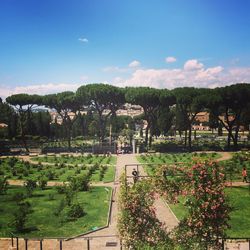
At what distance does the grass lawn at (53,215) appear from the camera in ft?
55.9

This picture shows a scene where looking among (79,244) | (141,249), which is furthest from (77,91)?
(141,249)

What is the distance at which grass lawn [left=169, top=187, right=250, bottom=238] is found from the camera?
1664cm

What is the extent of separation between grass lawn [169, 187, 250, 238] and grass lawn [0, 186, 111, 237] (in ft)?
14.8

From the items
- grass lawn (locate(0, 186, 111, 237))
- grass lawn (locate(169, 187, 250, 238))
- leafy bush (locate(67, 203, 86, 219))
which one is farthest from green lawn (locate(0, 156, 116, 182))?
grass lawn (locate(169, 187, 250, 238))

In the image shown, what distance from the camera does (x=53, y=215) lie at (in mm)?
19766

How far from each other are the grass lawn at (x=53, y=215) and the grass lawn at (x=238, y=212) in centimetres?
450

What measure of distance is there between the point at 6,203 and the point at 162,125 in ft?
188

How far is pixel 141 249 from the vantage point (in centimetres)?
1127

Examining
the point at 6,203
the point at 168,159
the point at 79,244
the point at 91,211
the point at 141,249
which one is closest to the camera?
the point at 141,249

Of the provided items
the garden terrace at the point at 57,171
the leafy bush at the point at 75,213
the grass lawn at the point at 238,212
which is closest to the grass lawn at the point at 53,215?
the leafy bush at the point at 75,213

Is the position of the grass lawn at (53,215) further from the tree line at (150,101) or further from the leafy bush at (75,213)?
the tree line at (150,101)

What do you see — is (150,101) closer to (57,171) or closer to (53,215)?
(57,171)

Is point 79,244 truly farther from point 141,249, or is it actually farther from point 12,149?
point 12,149

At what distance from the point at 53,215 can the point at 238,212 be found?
427 inches
